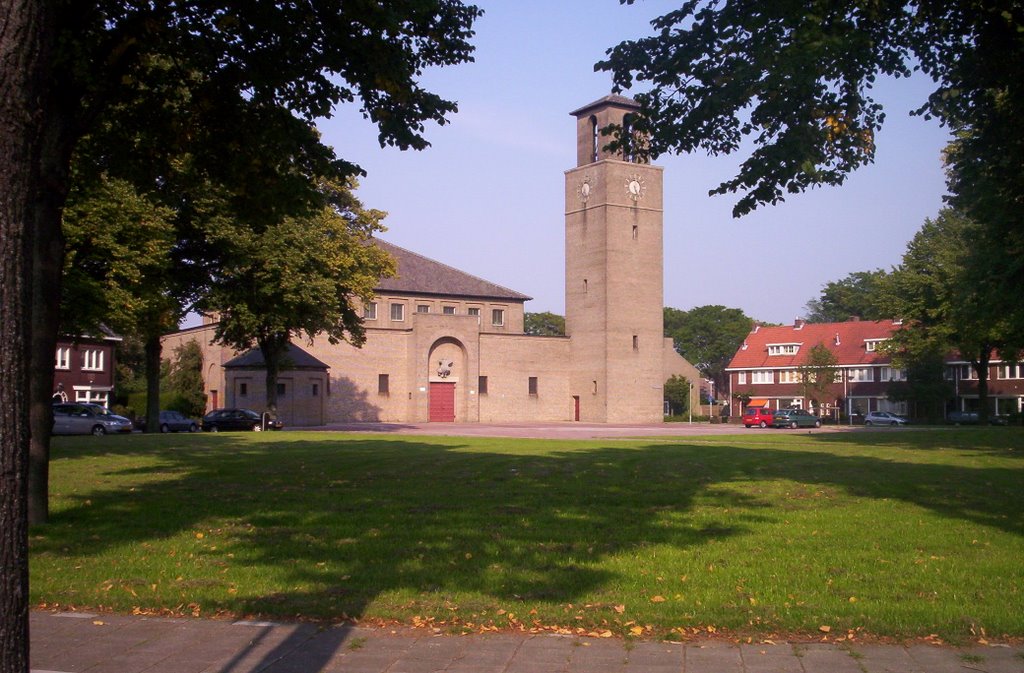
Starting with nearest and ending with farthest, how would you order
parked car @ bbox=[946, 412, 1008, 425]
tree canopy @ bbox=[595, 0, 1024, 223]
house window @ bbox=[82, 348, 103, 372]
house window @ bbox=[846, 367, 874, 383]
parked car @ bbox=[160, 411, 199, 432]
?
tree canopy @ bbox=[595, 0, 1024, 223], parked car @ bbox=[160, 411, 199, 432], house window @ bbox=[82, 348, 103, 372], parked car @ bbox=[946, 412, 1008, 425], house window @ bbox=[846, 367, 874, 383]

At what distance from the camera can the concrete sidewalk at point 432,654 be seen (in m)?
6.79

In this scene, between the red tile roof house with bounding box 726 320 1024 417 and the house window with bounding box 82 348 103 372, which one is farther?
the red tile roof house with bounding box 726 320 1024 417

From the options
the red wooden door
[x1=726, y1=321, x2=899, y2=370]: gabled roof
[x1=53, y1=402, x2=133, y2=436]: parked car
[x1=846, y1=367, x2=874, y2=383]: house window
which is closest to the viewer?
[x1=53, y1=402, x2=133, y2=436]: parked car

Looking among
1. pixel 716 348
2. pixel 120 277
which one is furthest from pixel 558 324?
pixel 120 277

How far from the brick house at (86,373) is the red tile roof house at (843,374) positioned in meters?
53.1

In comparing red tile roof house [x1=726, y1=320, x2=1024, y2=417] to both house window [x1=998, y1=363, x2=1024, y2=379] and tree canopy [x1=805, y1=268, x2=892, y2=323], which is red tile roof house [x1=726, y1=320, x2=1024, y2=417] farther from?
tree canopy [x1=805, y1=268, x2=892, y2=323]

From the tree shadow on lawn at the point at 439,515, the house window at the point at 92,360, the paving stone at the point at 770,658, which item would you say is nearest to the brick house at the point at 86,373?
the house window at the point at 92,360

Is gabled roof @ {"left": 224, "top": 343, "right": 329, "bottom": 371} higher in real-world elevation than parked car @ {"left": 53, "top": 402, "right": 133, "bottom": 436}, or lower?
higher

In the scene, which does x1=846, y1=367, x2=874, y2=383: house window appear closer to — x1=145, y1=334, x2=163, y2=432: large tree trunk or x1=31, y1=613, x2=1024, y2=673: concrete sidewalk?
x1=145, y1=334, x2=163, y2=432: large tree trunk

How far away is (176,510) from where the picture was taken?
14039 mm

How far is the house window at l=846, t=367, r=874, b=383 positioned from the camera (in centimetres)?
9619

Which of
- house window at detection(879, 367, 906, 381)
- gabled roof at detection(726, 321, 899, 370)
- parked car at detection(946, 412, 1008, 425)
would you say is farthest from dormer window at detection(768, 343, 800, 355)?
parked car at detection(946, 412, 1008, 425)

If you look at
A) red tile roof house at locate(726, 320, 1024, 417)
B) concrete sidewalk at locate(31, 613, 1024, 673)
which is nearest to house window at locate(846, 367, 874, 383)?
red tile roof house at locate(726, 320, 1024, 417)

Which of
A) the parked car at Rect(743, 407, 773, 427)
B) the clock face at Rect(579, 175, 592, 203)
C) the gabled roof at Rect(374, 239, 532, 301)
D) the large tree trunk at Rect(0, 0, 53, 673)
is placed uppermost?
the clock face at Rect(579, 175, 592, 203)
